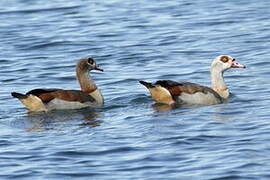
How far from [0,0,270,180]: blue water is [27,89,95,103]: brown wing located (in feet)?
0.90

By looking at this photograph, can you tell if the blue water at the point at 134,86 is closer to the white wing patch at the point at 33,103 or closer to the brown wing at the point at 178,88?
the white wing patch at the point at 33,103

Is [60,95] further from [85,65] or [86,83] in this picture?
[85,65]

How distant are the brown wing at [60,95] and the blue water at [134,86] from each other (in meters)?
0.27

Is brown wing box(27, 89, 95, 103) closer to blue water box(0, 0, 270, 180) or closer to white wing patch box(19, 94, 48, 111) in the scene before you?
white wing patch box(19, 94, 48, 111)

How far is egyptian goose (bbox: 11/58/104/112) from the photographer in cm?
1759

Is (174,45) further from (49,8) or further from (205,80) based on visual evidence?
(49,8)

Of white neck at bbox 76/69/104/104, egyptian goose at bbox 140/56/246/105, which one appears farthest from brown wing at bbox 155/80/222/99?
white neck at bbox 76/69/104/104

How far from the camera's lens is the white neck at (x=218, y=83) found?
18.9 m

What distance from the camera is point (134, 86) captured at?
20.2 m

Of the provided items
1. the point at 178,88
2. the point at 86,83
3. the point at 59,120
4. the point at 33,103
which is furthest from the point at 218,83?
the point at 33,103

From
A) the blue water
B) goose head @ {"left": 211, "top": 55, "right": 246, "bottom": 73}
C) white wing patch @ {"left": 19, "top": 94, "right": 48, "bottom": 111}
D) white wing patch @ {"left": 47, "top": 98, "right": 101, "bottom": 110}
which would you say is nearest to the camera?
the blue water

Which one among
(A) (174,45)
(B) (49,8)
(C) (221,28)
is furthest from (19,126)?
(B) (49,8)

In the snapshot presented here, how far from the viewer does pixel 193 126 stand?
1606 centimetres

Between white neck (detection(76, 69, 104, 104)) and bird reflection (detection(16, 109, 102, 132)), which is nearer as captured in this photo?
bird reflection (detection(16, 109, 102, 132))
